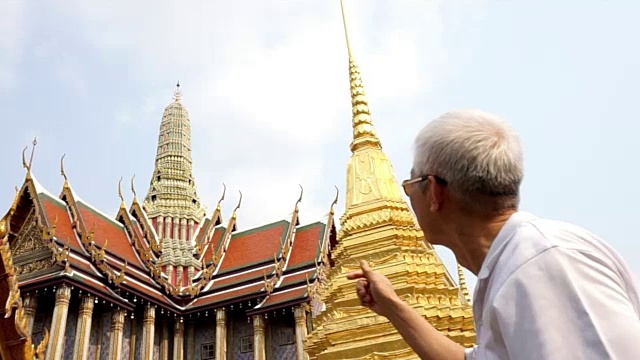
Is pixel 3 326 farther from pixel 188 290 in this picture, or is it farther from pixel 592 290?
pixel 188 290

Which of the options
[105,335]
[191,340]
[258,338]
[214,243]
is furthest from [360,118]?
[214,243]

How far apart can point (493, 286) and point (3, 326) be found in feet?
17.9

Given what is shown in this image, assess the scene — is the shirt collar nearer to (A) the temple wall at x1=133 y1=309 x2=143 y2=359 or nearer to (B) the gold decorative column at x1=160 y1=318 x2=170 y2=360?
(A) the temple wall at x1=133 y1=309 x2=143 y2=359

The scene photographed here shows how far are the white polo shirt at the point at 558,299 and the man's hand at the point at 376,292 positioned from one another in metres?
0.48

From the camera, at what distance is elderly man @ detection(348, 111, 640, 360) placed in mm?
740

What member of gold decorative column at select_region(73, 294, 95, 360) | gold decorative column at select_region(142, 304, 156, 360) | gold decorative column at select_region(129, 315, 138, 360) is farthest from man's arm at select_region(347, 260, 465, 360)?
gold decorative column at select_region(129, 315, 138, 360)

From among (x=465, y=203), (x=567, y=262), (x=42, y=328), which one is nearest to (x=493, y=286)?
(x=567, y=262)

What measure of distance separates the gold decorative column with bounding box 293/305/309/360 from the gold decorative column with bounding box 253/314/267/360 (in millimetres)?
940

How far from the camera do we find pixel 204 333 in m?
16.7

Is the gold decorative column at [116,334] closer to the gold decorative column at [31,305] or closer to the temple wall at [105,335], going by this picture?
the temple wall at [105,335]

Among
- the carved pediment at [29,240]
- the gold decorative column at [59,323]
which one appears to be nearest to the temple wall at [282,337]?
the gold decorative column at [59,323]

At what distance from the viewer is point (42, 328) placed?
14008mm

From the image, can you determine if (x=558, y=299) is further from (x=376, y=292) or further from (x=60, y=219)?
(x=60, y=219)

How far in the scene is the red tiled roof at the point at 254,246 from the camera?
17.8 metres
